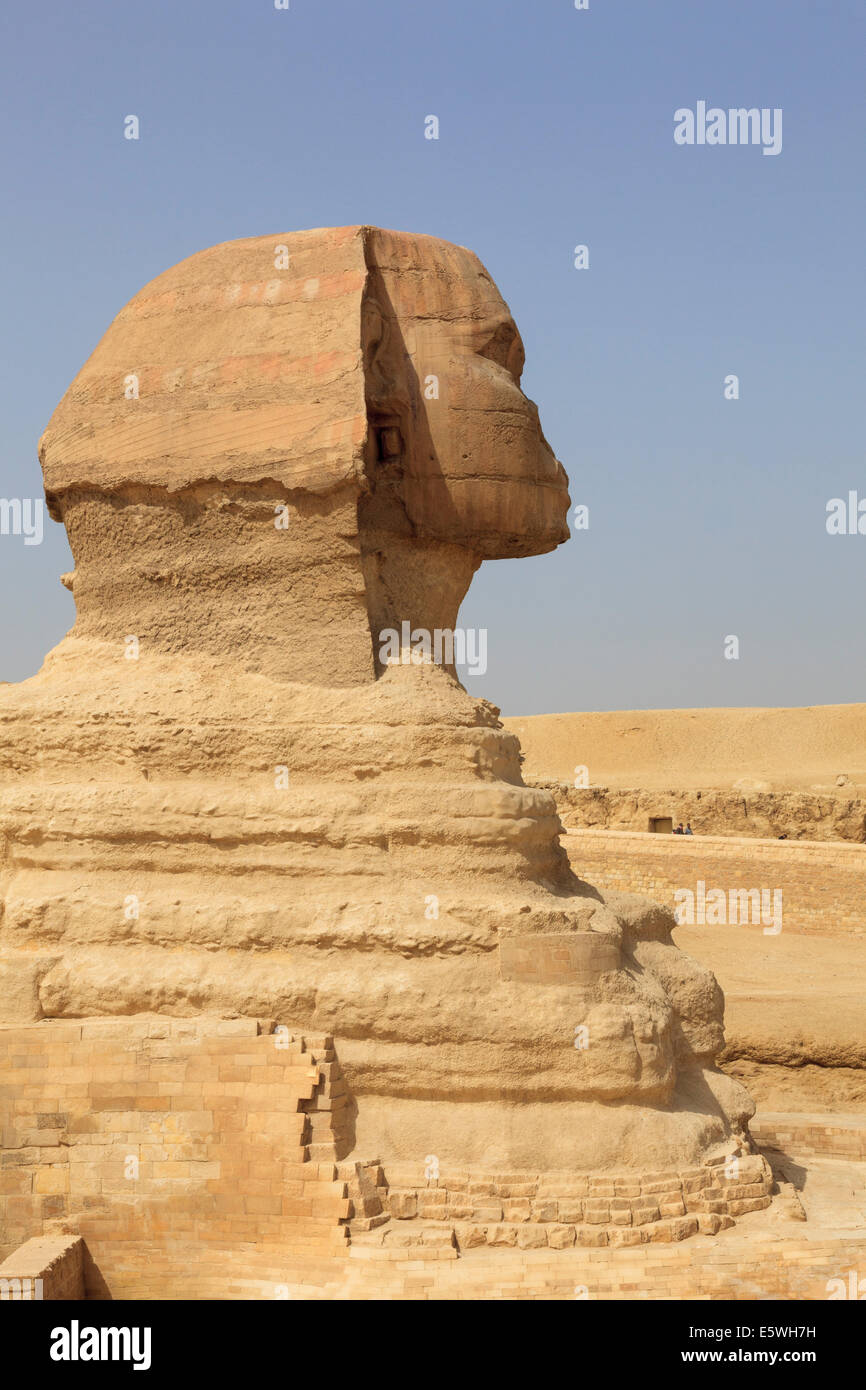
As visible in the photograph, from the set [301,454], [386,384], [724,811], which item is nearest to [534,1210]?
[301,454]

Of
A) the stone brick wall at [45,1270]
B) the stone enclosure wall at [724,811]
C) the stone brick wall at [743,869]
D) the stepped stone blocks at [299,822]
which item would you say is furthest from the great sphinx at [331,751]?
the stone enclosure wall at [724,811]

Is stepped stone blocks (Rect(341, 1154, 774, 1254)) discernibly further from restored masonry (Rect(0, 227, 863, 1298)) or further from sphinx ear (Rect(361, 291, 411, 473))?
sphinx ear (Rect(361, 291, 411, 473))

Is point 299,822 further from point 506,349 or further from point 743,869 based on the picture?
point 743,869

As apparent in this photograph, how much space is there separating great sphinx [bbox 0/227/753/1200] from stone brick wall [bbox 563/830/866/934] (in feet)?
45.4

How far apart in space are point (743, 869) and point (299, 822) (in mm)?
16757

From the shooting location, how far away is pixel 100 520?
9.59 metres

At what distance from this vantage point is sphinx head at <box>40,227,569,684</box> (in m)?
8.95

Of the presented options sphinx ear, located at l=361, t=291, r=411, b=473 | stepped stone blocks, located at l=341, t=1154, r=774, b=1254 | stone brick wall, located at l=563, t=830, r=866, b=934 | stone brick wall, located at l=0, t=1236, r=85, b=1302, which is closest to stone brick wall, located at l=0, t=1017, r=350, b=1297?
stone brick wall, located at l=0, t=1236, r=85, b=1302

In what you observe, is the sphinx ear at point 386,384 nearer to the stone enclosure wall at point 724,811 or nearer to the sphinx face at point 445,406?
the sphinx face at point 445,406

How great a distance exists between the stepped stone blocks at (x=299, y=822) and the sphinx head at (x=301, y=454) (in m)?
0.02

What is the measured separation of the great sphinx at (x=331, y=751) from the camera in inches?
307

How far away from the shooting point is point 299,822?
824cm

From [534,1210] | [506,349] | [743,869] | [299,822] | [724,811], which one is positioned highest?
[506,349]

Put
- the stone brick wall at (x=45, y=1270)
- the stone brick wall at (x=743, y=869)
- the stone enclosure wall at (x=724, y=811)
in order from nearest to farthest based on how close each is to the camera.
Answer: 1. the stone brick wall at (x=45, y=1270)
2. the stone brick wall at (x=743, y=869)
3. the stone enclosure wall at (x=724, y=811)
